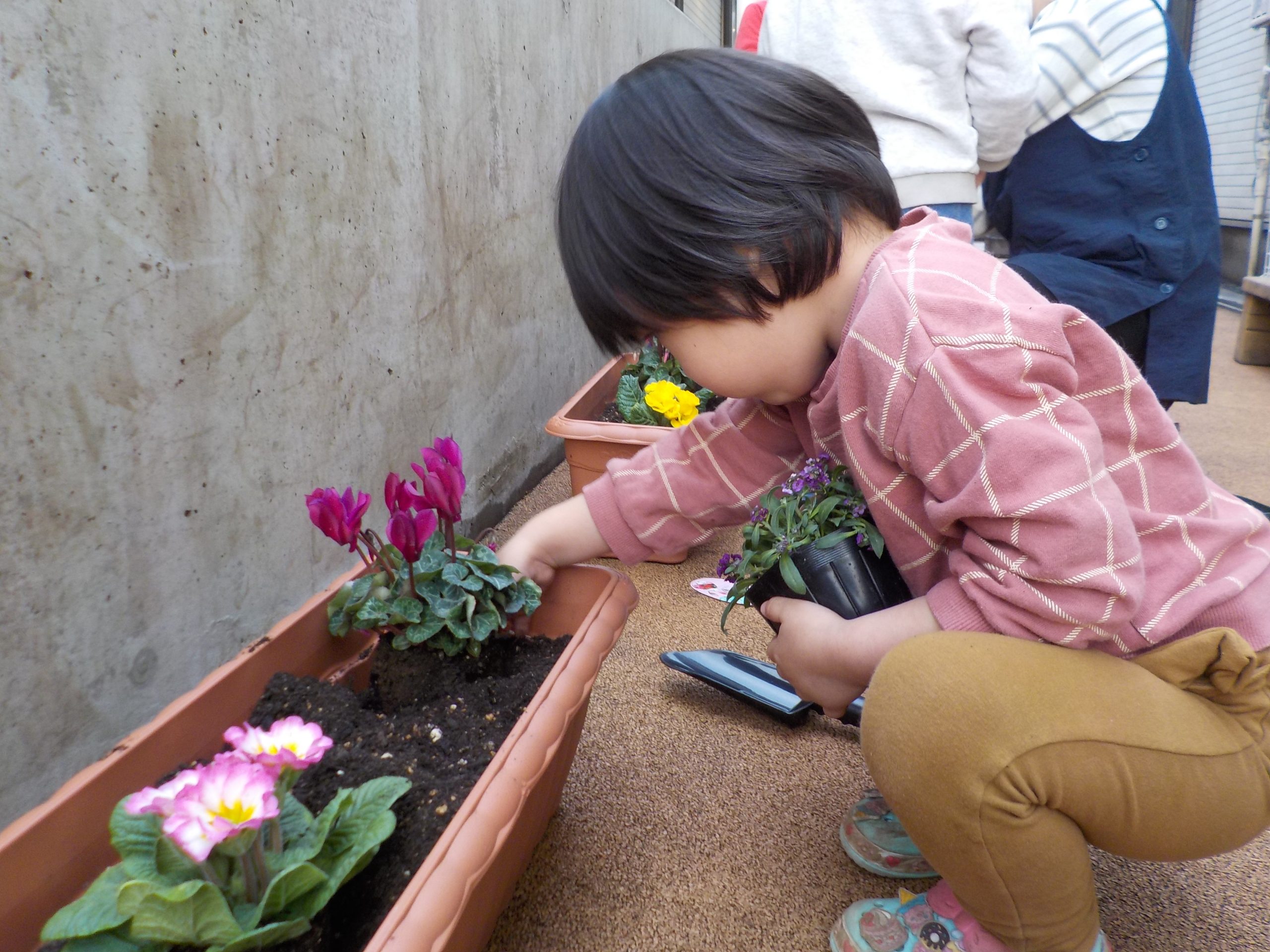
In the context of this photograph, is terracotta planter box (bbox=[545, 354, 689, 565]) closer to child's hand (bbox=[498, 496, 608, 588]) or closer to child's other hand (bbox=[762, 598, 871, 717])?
child's hand (bbox=[498, 496, 608, 588])

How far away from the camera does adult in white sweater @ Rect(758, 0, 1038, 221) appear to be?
1585 mm

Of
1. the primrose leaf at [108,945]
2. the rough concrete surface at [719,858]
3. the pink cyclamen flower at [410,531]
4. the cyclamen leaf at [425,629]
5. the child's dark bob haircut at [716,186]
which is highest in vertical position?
the child's dark bob haircut at [716,186]

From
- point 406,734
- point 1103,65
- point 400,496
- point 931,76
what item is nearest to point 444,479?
point 400,496

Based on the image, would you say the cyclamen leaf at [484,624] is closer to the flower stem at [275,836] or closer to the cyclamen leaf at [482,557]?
the cyclamen leaf at [482,557]

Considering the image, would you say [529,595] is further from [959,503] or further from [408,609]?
[959,503]

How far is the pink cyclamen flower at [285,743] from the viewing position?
0.60 m

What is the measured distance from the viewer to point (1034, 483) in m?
0.70

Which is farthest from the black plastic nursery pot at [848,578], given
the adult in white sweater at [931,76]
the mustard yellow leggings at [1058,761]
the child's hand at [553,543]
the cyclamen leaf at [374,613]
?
the adult in white sweater at [931,76]

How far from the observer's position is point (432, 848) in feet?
2.19

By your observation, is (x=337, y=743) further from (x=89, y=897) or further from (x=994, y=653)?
(x=994, y=653)

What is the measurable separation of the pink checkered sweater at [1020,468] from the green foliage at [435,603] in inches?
16.3

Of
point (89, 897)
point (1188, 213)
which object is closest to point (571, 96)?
point (1188, 213)

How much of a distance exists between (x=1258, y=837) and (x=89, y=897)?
4.13ft

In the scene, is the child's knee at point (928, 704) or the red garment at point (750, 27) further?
the red garment at point (750, 27)
